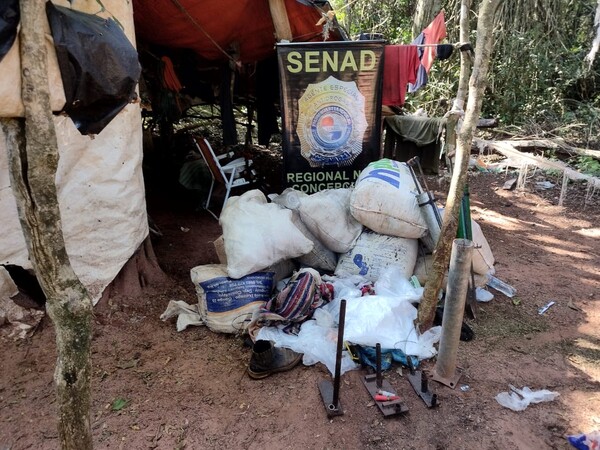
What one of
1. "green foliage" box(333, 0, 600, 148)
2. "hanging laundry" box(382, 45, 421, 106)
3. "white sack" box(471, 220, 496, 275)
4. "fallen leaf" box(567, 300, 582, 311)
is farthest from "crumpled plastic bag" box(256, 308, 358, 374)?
"green foliage" box(333, 0, 600, 148)

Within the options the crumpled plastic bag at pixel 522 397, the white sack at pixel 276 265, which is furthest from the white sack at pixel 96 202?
the crumpled plastic bag at pixel 522 397

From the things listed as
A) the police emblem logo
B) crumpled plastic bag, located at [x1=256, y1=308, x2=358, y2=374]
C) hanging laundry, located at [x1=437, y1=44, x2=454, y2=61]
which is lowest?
crumpled plastic bag, located at [x1=256, y1=308, x2=358, y2=374]

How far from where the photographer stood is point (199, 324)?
3.09m

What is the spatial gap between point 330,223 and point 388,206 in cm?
46

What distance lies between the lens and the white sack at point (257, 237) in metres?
3.08

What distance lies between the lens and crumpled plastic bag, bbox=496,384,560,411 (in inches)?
92.4

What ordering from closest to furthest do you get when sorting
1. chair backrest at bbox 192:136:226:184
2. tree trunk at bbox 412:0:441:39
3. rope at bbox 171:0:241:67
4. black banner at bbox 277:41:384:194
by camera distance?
rope at bbox 171:0:241:67 < black banner at bbox 277:41:384:194 < chair backrest at bbox 192:136:226:184 < tree trunk at bbox 412:0:441:39

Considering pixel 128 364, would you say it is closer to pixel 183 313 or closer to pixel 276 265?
pixel 183 313

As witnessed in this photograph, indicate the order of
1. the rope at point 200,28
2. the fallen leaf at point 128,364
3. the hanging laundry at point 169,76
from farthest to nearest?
the hanging laundry at point 169,76
the rope at point 200,28
the fallen leaf at point 128,364

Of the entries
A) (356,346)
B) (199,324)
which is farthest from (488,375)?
(199,324)

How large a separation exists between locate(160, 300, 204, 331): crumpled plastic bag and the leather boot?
2.15ft

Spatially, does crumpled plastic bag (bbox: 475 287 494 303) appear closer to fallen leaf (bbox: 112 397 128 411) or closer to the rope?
fallen leaf (bbox: 112 397 128 411)

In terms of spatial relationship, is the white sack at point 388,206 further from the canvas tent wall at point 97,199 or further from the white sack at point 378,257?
the canvas tent wall at point 97,199

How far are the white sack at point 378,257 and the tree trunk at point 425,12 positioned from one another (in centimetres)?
564
